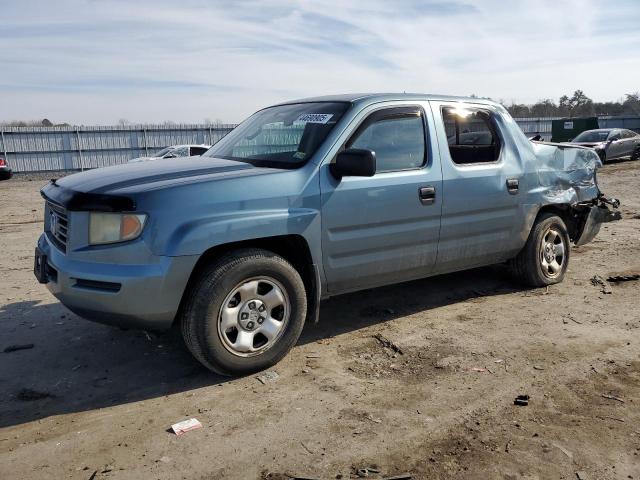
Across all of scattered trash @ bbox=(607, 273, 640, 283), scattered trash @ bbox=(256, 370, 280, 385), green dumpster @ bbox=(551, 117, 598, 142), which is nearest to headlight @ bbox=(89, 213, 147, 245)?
scattered trash @ bbox=(256, 370, 280, 385)

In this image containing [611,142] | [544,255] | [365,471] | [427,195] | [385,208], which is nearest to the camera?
Answer: [365,471]

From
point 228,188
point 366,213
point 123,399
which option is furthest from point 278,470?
point 366,213

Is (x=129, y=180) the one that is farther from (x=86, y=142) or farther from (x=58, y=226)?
(x=86, y=142)

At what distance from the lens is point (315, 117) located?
4379 mm

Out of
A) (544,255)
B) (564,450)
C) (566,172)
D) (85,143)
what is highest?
(85,143)

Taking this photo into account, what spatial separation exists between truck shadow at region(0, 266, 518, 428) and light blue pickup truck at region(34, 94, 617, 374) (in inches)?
18.8

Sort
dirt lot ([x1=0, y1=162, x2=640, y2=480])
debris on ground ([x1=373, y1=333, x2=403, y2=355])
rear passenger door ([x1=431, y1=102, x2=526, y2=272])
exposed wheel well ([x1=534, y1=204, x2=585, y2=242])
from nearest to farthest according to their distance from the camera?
dirt lot ([x1=0, y1=162, x2=640, y2=480])
debris on ground ([x1=373, y1=333, x2=403, y2=355])
rear passenger door ([x1=431, y1=102, x2=526, y2=272])
exposed wheel well ([x1=534, y1=204, x2=585, y2=242])

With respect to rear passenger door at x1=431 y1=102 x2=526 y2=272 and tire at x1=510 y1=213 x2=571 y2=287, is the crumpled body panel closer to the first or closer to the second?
tire at x1=510 y1=213 x2=571 y2=287

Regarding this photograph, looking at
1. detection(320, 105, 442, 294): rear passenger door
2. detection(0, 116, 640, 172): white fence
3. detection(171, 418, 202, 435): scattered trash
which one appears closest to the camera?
detection(171, 418, 202, 435): scattered trash

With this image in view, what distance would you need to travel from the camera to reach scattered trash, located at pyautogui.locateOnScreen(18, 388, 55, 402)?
3.58m

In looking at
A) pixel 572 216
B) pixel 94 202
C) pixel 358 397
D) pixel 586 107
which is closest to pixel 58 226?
pixel 94 202

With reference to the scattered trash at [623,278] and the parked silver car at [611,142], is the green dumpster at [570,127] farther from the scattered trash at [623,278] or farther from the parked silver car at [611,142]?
the scattered trash at [623,278]

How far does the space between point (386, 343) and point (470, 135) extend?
2.08 metres

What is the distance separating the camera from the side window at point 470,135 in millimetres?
4840
